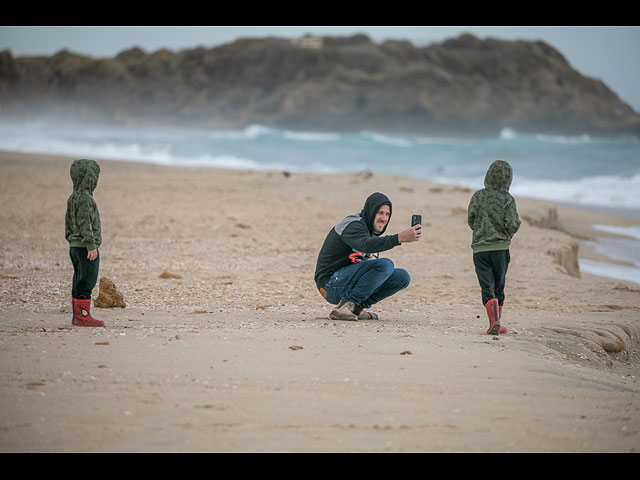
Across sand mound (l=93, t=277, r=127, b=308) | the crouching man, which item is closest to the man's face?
the crouching man

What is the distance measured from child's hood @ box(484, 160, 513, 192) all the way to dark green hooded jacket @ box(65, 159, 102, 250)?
116 inches

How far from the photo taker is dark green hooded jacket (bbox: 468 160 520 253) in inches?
209

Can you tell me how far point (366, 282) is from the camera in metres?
5.65

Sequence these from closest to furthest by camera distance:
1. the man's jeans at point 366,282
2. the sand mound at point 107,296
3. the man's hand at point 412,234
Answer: the man's hand at point 412,234
the man's jeans at point 366,282
the sand mound at point 107,296

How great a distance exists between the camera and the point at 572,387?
390cm

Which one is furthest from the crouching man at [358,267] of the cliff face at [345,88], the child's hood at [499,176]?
the cliff face at [345,88]

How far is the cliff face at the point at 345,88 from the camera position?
7444 centimetres

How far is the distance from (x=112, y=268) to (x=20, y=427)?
4.89 m

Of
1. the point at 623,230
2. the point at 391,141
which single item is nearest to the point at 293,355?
the point at 623,230

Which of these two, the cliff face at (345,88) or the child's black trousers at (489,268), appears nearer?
the child's black trousers at (489,268)

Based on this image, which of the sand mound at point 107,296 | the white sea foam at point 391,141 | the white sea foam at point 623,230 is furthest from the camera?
the white sea foam at point 391,141

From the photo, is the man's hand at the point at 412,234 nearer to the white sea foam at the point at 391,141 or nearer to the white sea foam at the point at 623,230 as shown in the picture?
the white sea foam at the point at 623,230

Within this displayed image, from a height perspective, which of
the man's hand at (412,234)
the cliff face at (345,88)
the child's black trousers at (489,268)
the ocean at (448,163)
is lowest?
the child's black trousers at (489,268)

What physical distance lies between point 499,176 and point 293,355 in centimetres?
216
